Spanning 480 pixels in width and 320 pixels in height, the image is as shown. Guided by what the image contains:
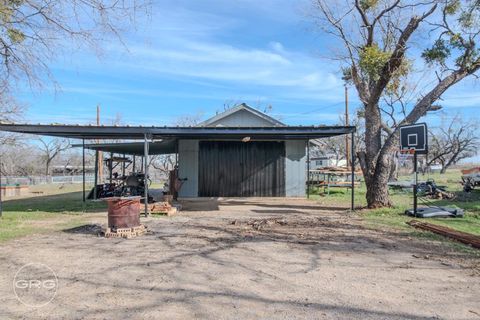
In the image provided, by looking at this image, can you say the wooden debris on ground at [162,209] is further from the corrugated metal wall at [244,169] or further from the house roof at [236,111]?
the house roof at [236,111]

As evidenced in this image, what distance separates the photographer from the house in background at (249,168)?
734 inches

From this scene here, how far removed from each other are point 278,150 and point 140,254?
12691 mm

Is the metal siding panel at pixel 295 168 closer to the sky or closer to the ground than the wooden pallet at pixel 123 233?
closer to the sky

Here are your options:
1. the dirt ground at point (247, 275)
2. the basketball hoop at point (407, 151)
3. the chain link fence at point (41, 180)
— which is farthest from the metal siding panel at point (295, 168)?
the chain link fence at point (41, 180)

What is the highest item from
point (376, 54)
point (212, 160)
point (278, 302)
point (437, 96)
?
Result: point (376, 54)

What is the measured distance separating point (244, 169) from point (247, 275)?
43.8ft

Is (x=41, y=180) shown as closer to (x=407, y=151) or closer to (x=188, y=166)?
(x=188, y=166)

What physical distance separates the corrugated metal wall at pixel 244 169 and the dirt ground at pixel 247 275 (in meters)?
9.24

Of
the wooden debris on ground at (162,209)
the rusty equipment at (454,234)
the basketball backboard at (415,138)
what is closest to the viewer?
the rusty equipment at (454,234)

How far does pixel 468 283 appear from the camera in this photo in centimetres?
518

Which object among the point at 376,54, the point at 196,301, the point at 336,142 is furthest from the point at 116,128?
the point at 336,142

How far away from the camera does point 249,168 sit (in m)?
18.8

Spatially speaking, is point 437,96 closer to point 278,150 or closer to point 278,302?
point 278,150

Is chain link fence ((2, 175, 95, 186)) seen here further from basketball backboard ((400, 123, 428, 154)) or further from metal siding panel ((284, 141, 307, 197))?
basketball backboard ((400, 123, 428, 154))
